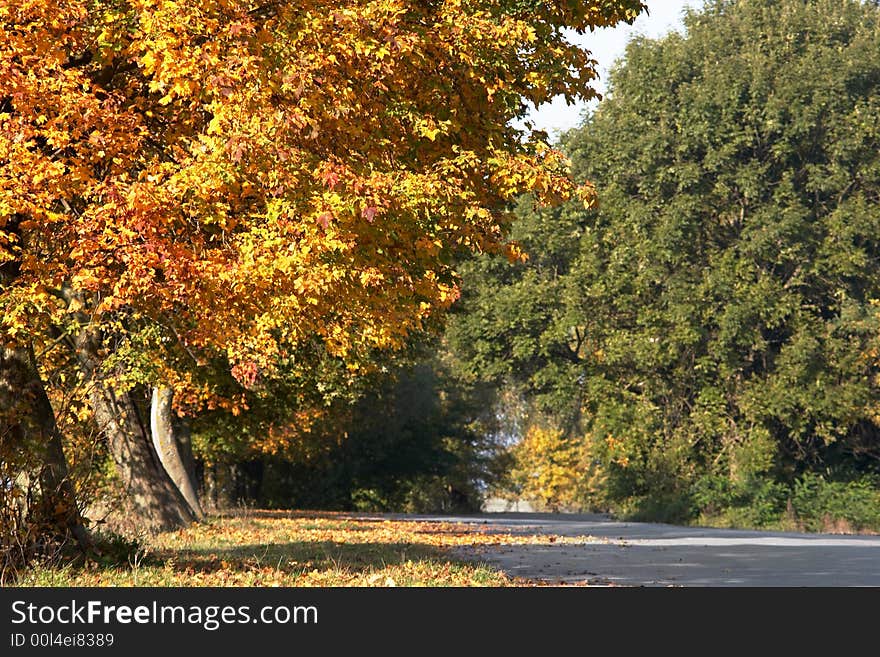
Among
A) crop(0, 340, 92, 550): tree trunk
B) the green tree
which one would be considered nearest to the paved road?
crop(0, 340, 92, 550): tree trunk

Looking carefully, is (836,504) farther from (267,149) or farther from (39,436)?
(267,149)

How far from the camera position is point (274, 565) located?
1602 cm

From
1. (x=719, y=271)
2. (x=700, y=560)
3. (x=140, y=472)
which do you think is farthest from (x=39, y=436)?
(x=719, y=271)

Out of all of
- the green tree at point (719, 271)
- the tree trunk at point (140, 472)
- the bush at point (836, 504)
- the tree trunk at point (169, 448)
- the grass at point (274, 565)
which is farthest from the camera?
the green tree at point (719, 271)

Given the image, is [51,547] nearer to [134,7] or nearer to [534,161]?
[134,7]

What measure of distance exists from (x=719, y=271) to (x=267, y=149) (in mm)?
26377

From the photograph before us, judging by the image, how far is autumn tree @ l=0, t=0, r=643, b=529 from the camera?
40.1ft

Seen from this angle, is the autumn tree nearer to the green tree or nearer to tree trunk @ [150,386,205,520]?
tree trunk @ [150,386,205,520]

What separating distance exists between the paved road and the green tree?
8633 millimetres

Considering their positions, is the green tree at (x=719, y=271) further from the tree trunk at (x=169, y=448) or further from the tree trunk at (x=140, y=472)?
the tree trunk at (x=140, y=472)

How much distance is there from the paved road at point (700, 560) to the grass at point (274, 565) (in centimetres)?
120

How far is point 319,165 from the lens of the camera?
1273 centimetres

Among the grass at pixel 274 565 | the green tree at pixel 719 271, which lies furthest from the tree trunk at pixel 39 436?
the green tree at pixel 719 271

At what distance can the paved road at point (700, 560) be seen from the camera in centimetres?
1673
